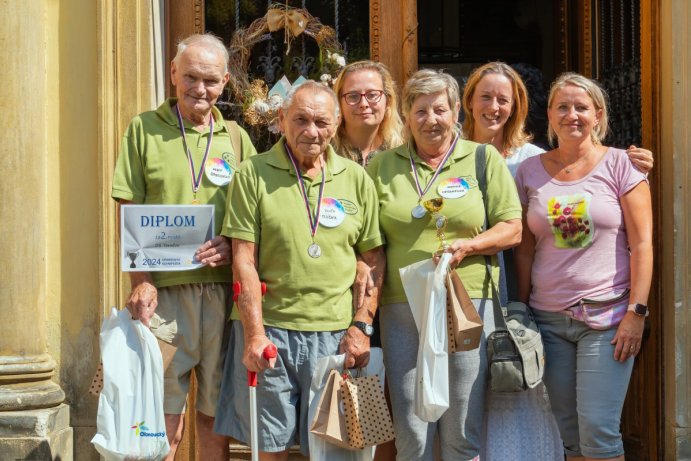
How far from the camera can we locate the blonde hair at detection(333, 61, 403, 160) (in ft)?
16.2

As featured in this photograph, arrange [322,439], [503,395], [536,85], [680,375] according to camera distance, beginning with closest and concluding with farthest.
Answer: [322,439] < [503,395] < [680,375] < [536,85]

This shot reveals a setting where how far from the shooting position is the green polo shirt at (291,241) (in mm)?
4352

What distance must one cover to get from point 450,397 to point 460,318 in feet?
1.31

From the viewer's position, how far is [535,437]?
16.0ft

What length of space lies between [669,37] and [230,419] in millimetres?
2951

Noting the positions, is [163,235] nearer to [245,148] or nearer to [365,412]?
[245,148]

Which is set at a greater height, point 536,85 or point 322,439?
point 536,85

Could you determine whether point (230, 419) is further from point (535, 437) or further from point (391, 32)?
point (391, 32)

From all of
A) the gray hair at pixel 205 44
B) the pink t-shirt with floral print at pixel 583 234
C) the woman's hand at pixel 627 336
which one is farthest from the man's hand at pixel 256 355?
the woman's hand at pixel 627 336

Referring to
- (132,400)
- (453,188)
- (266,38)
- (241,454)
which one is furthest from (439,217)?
(241,454)

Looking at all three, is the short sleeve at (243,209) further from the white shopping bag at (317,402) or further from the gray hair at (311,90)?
the white shopping bag at (317,402)

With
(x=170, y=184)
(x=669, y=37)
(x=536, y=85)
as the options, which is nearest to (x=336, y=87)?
(x=170, y=184)

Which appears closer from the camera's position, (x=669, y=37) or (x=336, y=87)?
(x=336, y=87)

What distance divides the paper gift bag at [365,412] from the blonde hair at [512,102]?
1.42 metres
